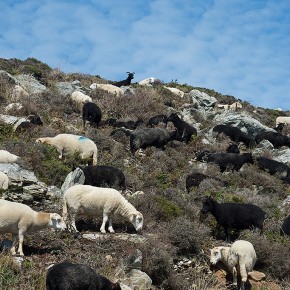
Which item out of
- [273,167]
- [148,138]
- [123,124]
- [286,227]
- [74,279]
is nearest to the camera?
[74,279]

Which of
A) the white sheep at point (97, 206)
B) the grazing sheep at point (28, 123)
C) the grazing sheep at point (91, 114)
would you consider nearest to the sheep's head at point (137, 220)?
the white sheep at point (97, 206)

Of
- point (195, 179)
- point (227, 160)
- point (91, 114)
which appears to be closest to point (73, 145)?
point (195, 179)

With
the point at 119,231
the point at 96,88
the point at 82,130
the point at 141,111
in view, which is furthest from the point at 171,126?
the point at 119,231

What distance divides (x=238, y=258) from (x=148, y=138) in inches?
425

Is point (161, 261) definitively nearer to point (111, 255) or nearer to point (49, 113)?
point (111, 255)

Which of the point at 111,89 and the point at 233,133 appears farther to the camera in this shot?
the point at 111,89

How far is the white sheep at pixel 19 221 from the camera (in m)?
10.1

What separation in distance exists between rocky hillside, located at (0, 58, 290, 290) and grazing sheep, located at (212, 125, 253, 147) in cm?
45

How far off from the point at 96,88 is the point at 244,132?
918 centimetres

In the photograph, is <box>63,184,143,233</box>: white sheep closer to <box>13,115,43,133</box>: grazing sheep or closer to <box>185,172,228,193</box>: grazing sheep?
<box>185,172,228,193</box>: grazing sheep

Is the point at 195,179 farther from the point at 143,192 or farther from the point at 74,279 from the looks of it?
the point at 74,279

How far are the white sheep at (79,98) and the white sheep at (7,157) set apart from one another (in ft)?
36.2

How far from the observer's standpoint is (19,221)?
10312mm

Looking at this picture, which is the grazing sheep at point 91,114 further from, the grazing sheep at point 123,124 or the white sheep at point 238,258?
the white sheep at point 238,258
